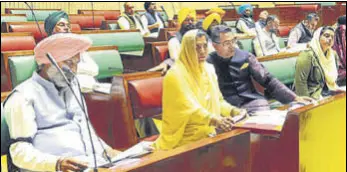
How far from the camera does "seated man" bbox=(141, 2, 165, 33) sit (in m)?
3.70

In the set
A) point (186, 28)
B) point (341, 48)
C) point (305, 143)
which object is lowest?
point (305, 143)

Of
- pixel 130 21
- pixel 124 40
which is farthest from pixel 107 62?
pixel 130 21

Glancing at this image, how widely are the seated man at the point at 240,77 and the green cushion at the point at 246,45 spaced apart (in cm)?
102

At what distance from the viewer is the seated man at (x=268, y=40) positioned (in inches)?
121

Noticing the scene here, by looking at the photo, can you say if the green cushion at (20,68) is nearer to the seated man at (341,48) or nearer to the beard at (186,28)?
the beard at (186,28)

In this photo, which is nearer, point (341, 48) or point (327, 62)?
point (327, 62)

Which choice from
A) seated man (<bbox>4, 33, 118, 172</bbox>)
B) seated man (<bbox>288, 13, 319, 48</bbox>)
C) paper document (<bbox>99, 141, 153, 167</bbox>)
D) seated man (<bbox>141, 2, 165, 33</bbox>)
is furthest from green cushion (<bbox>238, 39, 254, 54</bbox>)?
paper document (<bbox>99, 141, 153, 167</bbox>)

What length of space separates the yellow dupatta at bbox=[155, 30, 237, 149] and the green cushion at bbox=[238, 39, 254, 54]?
1412 millimetres

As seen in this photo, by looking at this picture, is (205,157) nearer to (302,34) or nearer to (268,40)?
(268,40)

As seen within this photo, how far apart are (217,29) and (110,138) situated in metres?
0.56

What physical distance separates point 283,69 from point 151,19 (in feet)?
5.80

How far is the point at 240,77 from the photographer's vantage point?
187 centimetres

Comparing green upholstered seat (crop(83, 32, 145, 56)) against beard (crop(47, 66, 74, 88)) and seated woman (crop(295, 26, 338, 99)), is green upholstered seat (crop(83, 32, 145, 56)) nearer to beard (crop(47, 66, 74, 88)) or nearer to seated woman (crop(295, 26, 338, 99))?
seated woman (crop(295, 26, 338, 99))

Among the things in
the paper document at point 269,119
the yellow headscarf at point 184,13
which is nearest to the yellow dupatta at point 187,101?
the paper document at point 269,119
